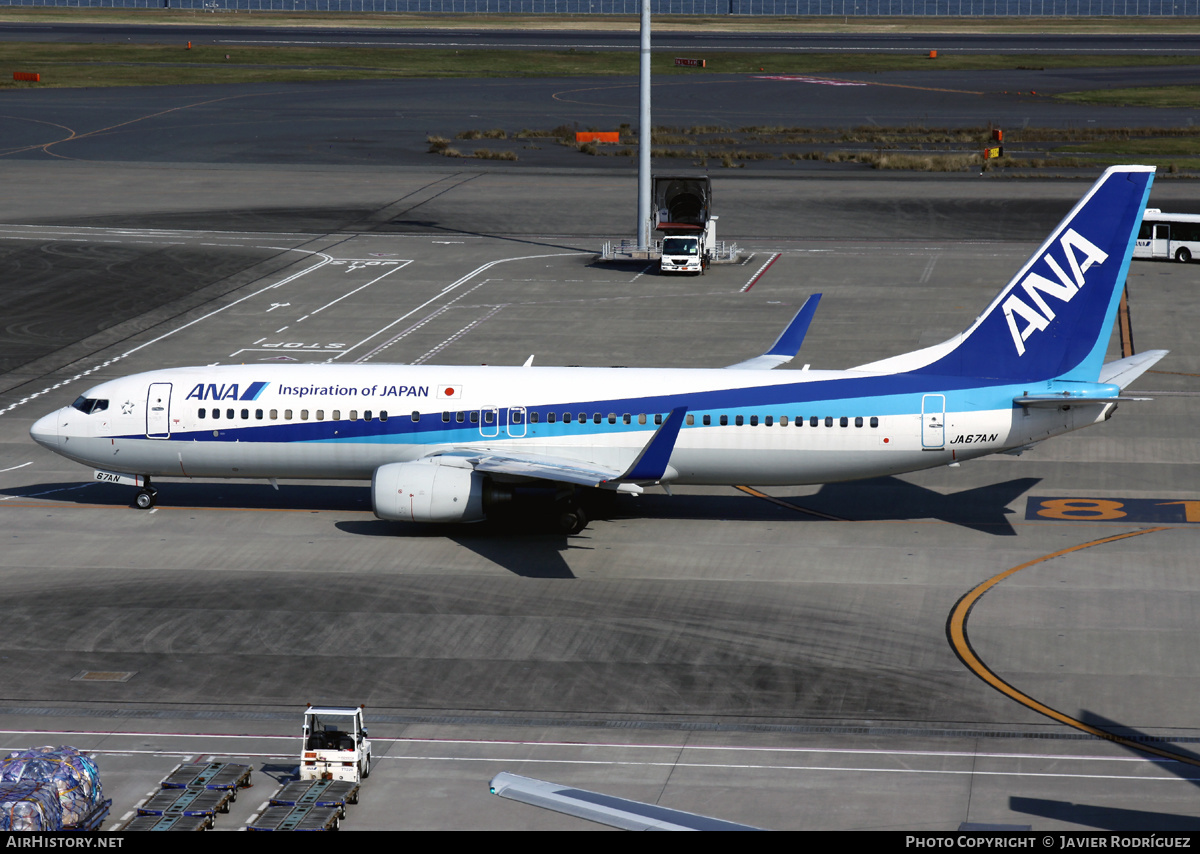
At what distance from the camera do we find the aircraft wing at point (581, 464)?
38.8m

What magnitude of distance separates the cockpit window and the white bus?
6730 cm

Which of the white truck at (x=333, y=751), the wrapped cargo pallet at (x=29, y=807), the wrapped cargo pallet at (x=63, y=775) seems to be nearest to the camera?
the wrapped cargo pallet at (x=29, y=807)

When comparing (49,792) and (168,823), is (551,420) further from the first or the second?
(49,792)

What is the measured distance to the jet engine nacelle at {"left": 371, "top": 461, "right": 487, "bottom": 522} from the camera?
137ft

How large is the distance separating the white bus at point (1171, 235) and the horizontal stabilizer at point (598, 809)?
8284cm

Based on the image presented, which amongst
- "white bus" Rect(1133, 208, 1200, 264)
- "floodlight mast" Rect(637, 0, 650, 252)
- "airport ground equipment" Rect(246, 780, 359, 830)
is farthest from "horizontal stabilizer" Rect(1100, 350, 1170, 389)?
"white bus" Rect(1133, 208, 1200, 264)

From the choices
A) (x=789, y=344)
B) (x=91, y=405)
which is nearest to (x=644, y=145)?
(x=789, y=344)

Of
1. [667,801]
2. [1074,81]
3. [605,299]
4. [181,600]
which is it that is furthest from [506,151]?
[667,801]

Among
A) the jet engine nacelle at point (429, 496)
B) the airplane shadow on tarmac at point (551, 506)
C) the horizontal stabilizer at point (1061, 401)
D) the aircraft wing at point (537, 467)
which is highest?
the horizontal stabilizer at point (1061, 401)

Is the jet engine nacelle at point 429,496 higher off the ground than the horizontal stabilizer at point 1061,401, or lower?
lower

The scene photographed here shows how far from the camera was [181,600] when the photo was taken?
125ft

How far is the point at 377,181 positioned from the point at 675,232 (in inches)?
1433

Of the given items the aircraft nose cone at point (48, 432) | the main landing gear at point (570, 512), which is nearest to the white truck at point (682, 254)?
the main landing gear at point (570, 512)

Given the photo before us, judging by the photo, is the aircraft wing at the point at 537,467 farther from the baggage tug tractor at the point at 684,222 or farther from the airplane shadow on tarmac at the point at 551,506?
the baggage tug tractor at the point at 684,222
